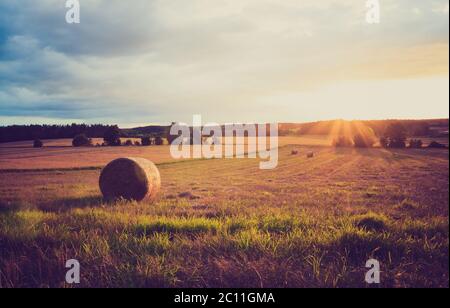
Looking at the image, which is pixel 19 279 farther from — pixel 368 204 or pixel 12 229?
pixel 368 204

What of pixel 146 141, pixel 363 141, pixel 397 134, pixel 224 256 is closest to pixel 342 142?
pixel 363 141

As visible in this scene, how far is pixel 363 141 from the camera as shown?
41.7m

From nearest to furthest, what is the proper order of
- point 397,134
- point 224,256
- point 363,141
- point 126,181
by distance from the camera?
point 224,256
point 126,181
point 397,134
point 363,141

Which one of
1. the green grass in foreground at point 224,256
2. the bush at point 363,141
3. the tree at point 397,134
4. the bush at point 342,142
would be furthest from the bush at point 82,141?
the bush at point 342,142

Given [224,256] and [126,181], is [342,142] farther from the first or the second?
[224,256]

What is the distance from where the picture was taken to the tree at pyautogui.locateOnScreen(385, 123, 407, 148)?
1631cm

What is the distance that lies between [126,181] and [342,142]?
4122 centimetres

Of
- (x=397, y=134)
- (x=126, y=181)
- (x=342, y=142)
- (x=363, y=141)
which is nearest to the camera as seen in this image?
(x=126, y=181)

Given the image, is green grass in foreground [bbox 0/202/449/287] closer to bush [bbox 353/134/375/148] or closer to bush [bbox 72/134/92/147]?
bush [bbox 72/134/92/147]

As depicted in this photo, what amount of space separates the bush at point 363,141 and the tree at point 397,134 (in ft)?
75.3

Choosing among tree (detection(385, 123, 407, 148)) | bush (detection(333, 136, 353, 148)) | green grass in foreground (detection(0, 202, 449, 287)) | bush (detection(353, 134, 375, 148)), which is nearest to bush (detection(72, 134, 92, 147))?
green grass in foreground (detection(0, 202, 449, 287))

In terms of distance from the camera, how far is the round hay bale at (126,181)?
12414 mm

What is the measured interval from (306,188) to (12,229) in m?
11.6
